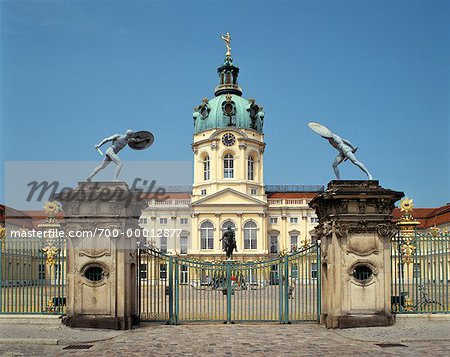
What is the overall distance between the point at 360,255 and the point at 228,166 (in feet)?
198

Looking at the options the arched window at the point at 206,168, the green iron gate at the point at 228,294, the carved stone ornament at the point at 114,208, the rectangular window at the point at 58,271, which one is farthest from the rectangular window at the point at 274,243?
the carved stone ornament at the point at 114,208

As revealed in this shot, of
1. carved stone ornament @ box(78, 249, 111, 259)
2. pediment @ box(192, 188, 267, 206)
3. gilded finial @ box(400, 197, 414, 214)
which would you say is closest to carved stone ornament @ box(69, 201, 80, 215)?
carved stone ornament @ box(78, 249, 111, 259)

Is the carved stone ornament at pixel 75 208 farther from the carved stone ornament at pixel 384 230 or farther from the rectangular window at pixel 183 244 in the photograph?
the rectangular window at pixel 183 244

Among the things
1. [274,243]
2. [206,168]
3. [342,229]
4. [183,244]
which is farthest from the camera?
[274,243]

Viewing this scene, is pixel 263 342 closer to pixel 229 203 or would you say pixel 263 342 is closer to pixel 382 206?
pixel 382 206

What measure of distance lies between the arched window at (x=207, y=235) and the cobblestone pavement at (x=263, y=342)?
57301 millimetres

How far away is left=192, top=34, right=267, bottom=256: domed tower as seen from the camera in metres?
73.8

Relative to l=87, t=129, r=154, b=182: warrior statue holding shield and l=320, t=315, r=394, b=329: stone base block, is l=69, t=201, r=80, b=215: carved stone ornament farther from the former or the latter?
l=320, t=315, r=394, b=329: stone base block

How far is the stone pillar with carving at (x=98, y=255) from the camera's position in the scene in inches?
624

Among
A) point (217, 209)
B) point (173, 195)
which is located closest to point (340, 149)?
point (217, 209)

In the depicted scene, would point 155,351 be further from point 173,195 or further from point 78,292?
point 173,195

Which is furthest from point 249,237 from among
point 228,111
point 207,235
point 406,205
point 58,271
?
point 58,271

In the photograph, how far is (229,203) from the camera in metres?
73.7

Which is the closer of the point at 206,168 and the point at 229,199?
the point at 229,199
